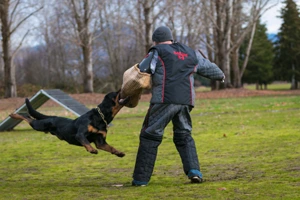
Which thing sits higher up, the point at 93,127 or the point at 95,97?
the point at 93,127

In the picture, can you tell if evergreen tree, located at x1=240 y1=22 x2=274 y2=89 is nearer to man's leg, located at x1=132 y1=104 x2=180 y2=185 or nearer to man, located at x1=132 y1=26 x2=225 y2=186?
Result: man, located at x1=132 y1=26 x2=225 y2=186

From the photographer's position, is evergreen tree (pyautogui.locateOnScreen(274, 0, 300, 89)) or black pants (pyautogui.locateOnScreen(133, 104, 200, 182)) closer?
black pants (pyautogui.locateOnScreen(133, 104, 200, 182))

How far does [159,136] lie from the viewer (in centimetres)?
655

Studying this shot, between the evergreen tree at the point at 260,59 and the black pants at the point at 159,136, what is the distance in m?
62.3

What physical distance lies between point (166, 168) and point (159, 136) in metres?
1.37

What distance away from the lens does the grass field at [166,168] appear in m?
5.79

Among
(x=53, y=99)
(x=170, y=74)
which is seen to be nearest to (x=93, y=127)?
(x=170, y=74)

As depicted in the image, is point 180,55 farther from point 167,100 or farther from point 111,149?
point 111,149

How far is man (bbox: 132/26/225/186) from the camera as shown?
645cm

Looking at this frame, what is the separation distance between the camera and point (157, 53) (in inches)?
255

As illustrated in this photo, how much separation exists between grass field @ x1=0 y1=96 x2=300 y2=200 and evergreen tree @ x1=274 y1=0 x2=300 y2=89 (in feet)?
173

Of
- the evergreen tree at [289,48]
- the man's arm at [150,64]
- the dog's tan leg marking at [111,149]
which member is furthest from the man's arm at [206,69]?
the evergreen tree at [289,48]

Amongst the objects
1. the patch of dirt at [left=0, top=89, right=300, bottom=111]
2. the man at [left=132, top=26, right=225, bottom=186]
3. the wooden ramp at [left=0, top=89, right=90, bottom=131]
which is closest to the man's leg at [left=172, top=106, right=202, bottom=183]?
the man at [left=132, top=26, right=225, bottom=186]

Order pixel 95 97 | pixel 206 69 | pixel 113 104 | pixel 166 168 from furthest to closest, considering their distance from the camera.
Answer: pixel 95 97
pixel 166 168
pixel 113 104
pixel 206 69
